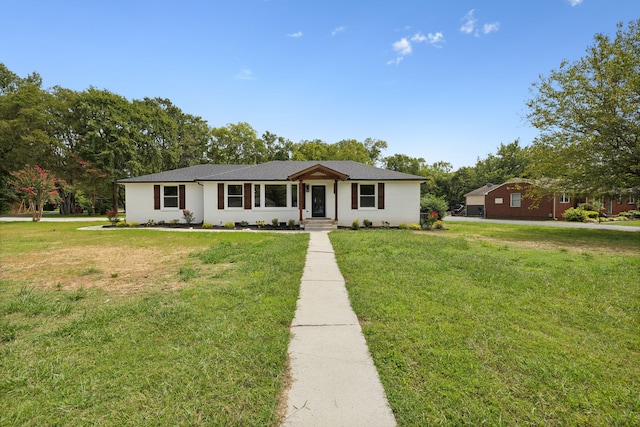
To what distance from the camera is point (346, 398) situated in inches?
85.6

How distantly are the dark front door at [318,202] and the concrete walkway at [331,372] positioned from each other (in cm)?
1249

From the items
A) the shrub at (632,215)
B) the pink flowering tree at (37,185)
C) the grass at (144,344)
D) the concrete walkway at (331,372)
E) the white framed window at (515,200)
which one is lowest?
the concrete walkway at (331,372)

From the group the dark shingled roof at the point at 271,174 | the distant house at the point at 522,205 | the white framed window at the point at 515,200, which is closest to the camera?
the dark shingled roof at the point at 271,174

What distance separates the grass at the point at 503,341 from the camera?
2076 mm

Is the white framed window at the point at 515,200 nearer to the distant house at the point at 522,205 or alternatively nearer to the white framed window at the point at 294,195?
the distant house at the point at 522,205

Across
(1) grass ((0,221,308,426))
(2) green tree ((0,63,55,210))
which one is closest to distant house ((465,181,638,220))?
(1) grass ((0,221,308,426))

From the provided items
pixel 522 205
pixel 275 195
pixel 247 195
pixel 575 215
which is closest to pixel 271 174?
pixel 275 195

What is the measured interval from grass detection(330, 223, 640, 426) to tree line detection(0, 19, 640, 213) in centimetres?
1083

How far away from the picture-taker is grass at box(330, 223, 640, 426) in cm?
208

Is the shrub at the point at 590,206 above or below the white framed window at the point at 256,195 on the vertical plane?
below

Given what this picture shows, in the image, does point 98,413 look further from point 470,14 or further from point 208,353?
point 470,14

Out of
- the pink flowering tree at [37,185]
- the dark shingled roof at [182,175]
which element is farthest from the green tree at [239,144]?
the pink flowering tree at [37,185]

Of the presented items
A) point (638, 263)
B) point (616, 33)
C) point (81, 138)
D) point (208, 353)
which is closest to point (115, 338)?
point (208, 353)

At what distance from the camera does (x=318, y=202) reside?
16922 mm
